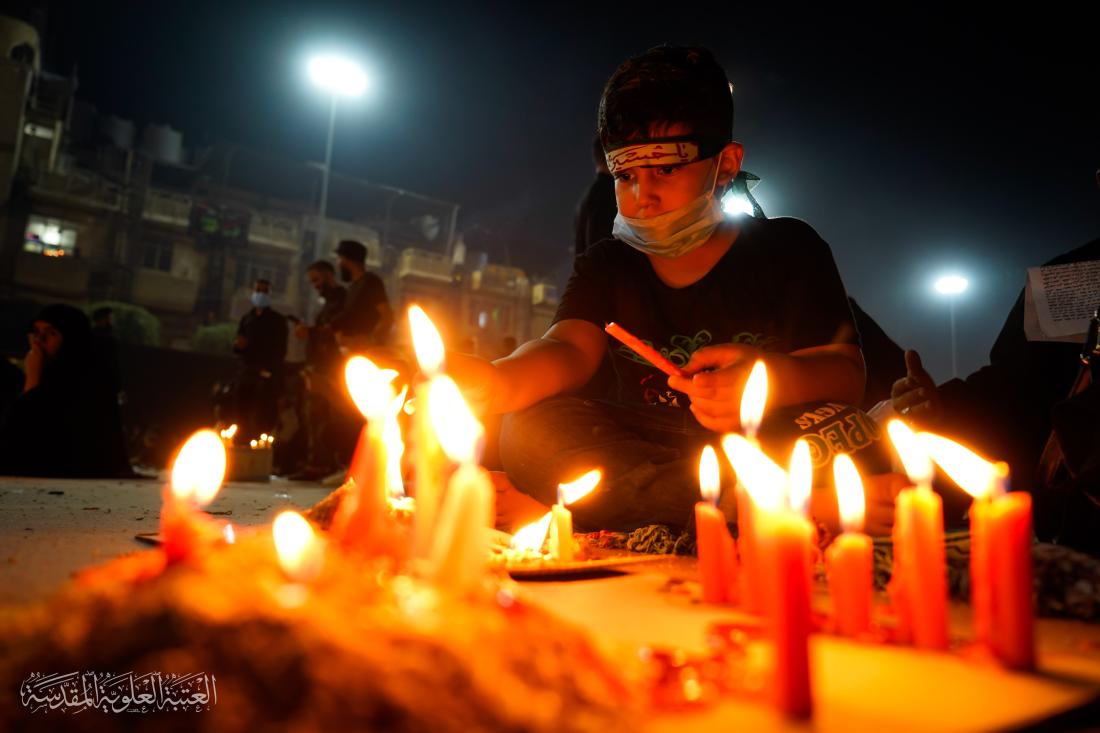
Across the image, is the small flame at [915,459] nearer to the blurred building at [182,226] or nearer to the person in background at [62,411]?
the person in background at [62,411]

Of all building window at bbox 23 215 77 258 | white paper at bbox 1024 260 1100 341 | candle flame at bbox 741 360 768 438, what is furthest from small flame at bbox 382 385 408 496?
building window at bbox 23 215 77 258

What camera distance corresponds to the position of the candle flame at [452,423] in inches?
44.0

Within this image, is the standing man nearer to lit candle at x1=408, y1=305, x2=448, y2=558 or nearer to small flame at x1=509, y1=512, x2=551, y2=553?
small flame at x1=509, y1=512, x2=551, y2=553

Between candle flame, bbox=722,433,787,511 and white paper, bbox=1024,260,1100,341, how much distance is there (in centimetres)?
274

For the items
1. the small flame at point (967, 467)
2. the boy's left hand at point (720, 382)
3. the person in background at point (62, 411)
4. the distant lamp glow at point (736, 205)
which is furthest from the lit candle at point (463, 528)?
the person in background at point (62, 411)

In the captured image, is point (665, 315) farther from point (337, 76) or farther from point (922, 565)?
point (337, 76)

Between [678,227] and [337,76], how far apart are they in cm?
1805

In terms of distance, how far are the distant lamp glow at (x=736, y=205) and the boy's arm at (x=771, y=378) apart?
1.03 metres

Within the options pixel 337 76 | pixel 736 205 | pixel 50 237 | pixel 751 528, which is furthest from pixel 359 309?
pixel 50 237

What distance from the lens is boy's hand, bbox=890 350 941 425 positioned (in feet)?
11.6

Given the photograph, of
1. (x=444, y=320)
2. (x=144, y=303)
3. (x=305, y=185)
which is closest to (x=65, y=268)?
(x=144, y=303)

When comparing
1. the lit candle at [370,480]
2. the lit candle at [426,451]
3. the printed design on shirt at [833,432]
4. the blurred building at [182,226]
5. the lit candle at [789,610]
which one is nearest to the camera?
the lit candle at [789,610]

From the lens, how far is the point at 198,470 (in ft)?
4.22

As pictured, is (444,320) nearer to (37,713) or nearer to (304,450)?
(304,450)
